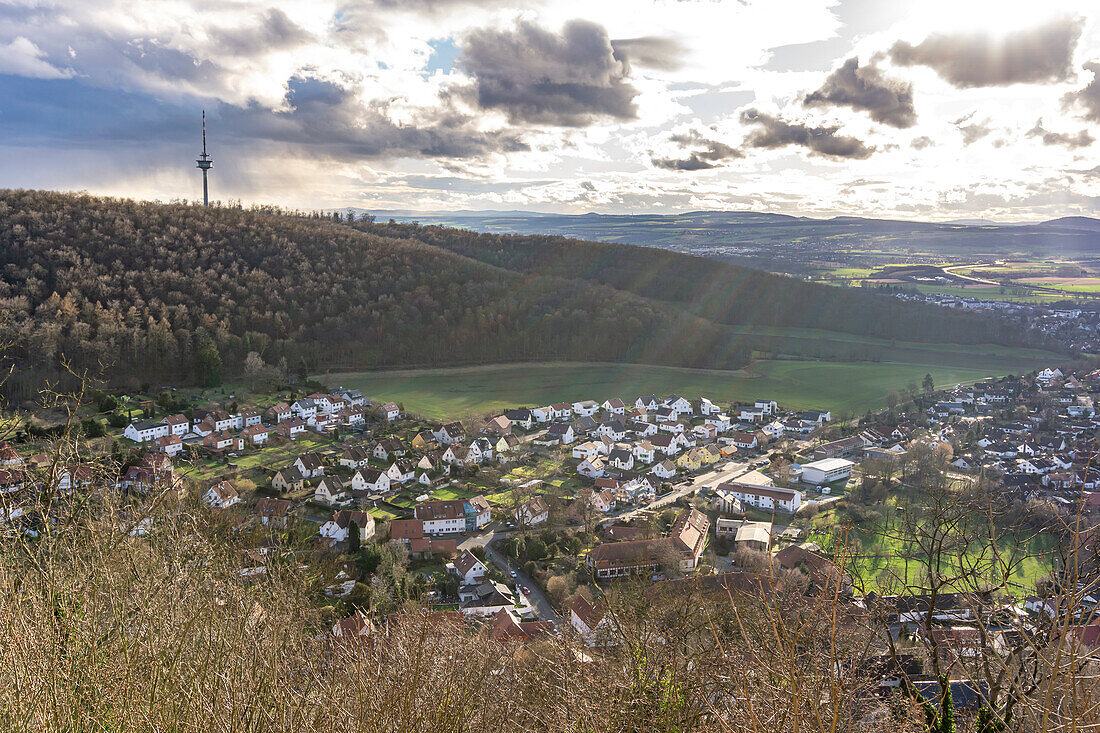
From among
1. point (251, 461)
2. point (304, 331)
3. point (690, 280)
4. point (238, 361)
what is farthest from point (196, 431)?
point (690, 280)

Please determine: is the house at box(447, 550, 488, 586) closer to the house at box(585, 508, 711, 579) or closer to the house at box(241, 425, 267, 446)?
the house at box(585, 508, 711, 579)

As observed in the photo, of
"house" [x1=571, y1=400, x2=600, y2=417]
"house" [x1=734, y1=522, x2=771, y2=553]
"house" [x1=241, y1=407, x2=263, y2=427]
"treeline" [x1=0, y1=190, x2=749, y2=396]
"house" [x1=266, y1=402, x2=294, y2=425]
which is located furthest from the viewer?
"house" [x1=571, y1=400, x2=600, y2=417]

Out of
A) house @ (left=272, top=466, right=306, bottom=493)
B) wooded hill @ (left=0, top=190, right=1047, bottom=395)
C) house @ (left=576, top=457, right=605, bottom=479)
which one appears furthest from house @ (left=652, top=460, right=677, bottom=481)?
wooded hill @ (left=0, top=190, right=1047, bottom=395)

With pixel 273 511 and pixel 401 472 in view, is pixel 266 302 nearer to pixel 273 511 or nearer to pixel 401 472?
pixel 401 472

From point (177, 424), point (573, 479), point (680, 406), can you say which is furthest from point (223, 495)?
point (680, 406)

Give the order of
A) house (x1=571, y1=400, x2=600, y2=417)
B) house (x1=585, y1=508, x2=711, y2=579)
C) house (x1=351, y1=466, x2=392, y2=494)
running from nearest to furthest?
house (x1=585, y1=508, x2=711, y2=579) < house (x1=351, y1=466, x2=392, y2=494) < house (x1=571, y1=400, x2=600, y2=417)

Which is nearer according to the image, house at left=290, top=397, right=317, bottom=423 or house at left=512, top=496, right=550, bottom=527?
house at left=512, top=496, right=550, bottom=527

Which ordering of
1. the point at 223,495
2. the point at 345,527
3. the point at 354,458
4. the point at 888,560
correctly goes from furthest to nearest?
the point at 354,458 → the point at 223,495 → the point at 345,527 → the point at 888,560
